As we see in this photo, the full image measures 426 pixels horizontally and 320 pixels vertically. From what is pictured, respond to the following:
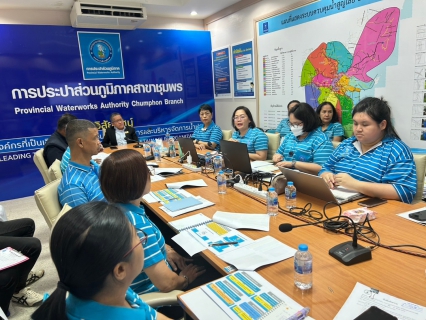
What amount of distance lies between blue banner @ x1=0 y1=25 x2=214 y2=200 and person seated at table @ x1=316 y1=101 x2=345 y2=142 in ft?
9.37

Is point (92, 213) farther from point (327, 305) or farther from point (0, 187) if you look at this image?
point (0, 187)

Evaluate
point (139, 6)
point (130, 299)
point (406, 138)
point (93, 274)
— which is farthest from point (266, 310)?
point (139, 6)

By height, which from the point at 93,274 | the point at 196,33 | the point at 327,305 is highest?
the point at 196,33

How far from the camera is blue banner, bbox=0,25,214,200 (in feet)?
15.3

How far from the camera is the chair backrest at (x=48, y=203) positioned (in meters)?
1.77

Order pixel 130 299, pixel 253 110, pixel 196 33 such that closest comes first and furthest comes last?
pixel 130 299 < pixel 253 110 < pixel 196 33

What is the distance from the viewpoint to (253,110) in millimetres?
5152

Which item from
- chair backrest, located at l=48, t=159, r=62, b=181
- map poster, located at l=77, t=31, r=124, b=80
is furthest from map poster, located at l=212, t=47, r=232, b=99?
chair backrest, located at l=48, t=159, r=62, b=181

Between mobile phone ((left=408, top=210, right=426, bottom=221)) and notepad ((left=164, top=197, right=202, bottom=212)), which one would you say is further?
notepad ((left=164, top=197, right=202, bottom=212))

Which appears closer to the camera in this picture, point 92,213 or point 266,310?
point 92,213

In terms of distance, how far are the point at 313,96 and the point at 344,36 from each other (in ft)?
2.66

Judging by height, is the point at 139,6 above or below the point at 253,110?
above

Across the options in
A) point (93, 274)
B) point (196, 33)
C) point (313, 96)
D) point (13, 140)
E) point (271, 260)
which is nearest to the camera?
point (93, 274)

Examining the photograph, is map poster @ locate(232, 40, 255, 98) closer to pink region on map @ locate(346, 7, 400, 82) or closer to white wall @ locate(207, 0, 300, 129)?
white wall @ locate(207, 0, 300, 129)
